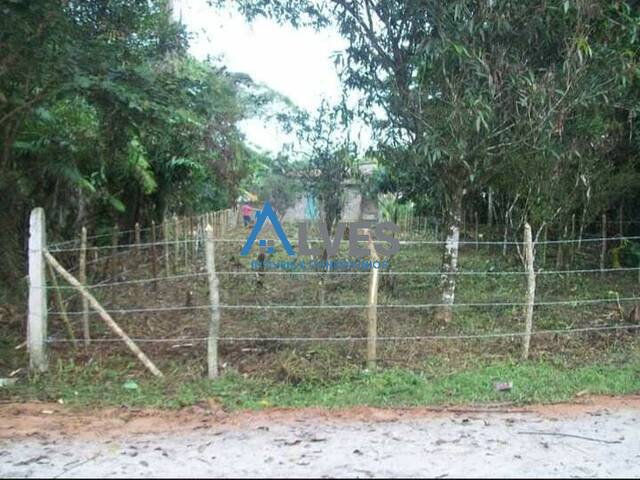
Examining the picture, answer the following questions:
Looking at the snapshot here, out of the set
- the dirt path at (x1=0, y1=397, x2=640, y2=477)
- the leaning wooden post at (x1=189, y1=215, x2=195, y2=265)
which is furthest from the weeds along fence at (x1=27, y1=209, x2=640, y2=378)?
the leaning wooden post at (x1=189, y1=215, x2=195, y2=265)

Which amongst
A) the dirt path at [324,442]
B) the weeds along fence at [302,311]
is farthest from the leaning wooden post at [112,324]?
the dirt path at [324,442]

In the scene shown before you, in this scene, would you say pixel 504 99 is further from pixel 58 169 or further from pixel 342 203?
pixel 58 169

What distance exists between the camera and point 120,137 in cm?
884

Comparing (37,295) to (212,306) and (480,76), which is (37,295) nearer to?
(212,306)

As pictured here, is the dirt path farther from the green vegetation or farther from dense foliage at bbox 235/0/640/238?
dense foliage at bbox 235/0/640/238

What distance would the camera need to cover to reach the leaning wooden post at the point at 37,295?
5.55 m

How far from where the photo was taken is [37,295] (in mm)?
5586

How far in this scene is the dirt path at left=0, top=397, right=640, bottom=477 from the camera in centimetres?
371

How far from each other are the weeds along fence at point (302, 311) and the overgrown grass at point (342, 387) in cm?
25

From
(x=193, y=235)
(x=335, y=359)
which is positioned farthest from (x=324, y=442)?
(x=193, y=235)

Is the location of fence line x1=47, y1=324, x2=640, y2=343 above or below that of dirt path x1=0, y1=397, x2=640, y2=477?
→ above

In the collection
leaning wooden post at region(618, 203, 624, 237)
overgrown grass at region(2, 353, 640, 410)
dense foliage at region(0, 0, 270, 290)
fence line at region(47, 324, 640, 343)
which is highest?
dense foliage at region(0, 0, 270, 290)

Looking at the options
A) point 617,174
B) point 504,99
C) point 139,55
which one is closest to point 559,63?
point 504,99

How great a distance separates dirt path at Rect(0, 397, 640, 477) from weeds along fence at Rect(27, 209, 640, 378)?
1014mm
